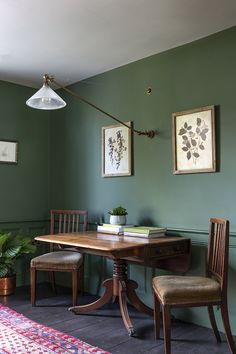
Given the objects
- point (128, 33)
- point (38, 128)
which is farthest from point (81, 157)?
point (128, 33)

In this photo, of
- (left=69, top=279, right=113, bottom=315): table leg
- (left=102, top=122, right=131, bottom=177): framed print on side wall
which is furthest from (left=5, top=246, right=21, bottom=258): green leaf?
(left=102, top=122, right=131, bottom=177): framed print on side wall

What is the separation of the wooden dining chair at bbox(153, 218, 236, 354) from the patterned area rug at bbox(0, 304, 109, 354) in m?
0.51

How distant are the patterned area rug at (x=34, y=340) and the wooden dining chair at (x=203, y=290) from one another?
1.66ft

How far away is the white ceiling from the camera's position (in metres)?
2.50

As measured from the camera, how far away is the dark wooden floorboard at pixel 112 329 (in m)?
2.47

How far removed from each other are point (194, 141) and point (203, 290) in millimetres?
1272

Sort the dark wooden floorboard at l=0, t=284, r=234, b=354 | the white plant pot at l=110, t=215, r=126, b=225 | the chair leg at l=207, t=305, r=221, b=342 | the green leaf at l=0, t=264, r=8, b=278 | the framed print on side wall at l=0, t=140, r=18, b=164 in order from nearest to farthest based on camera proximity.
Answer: the dark wooden floorboard at l=0, t=284, r=234, b=354 → the chair leg at l=207, t=305, r=221, b=342 → the white plant pot at l=110, t=215, r=126, b=225 → the green leaf at l=0, t=264, r=8, b=278 → the framed print on side wall at l=0, t=140, r=18, b=164

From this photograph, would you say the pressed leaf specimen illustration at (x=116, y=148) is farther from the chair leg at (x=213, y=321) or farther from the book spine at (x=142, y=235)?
the chair leg at (x=213, y=321)

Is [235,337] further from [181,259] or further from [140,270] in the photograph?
[140,270]

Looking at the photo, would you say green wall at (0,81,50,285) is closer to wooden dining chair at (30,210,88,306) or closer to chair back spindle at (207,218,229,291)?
wooden dining chair at (30,210,88,306)

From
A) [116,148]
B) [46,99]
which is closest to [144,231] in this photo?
[116,148]

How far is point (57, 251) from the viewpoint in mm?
3791

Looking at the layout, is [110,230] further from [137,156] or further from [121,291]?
[137,156]

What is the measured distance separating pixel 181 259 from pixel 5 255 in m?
1.81
